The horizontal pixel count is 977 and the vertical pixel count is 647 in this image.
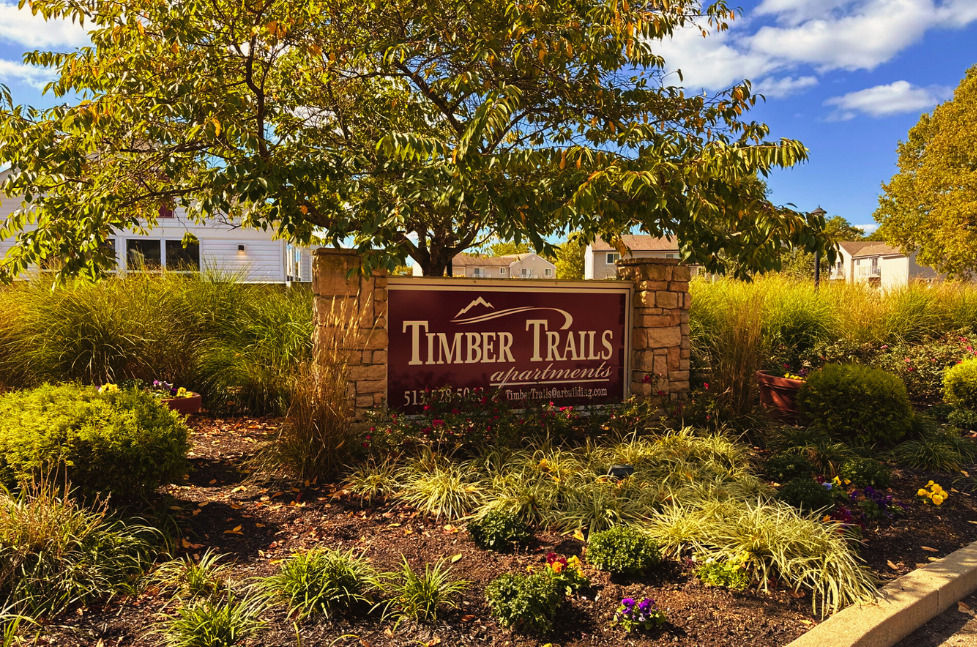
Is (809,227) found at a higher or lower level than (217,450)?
higher

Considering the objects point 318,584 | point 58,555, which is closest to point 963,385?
point 318,584

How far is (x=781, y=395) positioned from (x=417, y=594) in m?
5.86

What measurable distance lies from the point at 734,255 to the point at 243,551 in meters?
4.38

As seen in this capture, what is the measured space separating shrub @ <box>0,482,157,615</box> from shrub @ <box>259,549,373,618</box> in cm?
77

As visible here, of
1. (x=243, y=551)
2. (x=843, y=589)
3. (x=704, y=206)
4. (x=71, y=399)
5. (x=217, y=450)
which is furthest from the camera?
(x=217, y=450)

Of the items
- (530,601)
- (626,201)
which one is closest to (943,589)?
(530,601)

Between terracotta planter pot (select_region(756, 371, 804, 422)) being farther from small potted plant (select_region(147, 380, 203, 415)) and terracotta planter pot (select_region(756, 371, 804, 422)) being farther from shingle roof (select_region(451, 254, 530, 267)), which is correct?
shingle roof (select_region(451, 254, 530, 267))

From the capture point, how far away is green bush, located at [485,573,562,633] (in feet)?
9.04

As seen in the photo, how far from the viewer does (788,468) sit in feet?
15.9

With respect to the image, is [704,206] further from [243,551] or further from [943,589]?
[243,551]

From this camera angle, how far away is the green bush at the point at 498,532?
11.8 ft

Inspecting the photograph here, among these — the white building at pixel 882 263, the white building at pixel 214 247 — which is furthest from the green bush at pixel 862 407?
the white building at pixel 882 263

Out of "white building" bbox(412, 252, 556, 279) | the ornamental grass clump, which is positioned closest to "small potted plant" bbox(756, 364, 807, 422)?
the ornamental grass clump

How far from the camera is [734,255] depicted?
17.2ft
